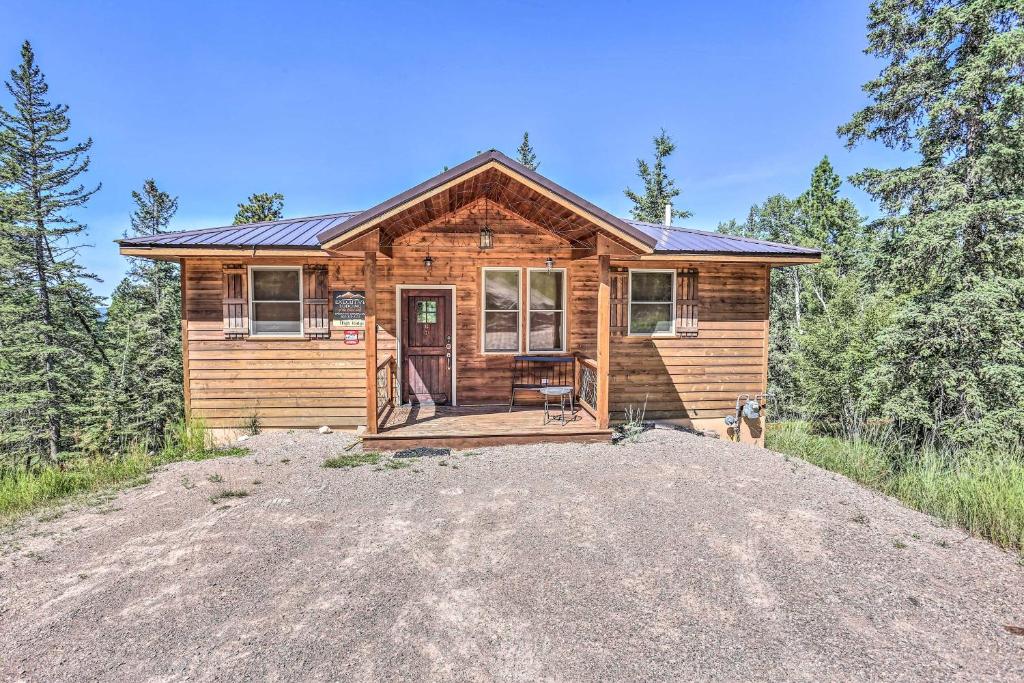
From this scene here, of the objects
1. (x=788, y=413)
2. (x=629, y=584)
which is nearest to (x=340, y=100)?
(x=629, y=584)

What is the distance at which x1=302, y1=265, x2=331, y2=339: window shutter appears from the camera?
7520 millimetres

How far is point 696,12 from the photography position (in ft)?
34.7

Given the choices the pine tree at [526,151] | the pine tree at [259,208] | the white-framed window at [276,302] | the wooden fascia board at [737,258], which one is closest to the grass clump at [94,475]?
the white-framed window at [276,302]

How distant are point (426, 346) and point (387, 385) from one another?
37.2 inches

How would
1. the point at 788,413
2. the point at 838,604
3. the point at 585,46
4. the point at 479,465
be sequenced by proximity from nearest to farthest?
the point at 838,604 < the point at 479,465 < the point at 585,46 < the point at 788,413

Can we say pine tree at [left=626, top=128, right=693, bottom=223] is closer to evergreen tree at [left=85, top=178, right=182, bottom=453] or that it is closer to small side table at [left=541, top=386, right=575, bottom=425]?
small side table at [left=541, top=386, right=575, bottom=425]

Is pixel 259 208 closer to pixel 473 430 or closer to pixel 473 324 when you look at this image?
pixel 473 324

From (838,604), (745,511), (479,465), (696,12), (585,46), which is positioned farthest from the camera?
(585,46)

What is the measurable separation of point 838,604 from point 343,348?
7050 millimetres

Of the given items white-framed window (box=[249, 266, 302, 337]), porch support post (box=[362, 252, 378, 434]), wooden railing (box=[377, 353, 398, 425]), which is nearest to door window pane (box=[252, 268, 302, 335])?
white-framed window (box=[249, 266, 302, 337])

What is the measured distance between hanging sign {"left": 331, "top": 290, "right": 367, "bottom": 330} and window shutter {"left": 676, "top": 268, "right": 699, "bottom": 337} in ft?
18.1

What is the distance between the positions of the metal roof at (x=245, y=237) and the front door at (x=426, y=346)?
189 centimetres

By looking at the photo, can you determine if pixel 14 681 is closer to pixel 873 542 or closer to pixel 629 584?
pixel 629 584

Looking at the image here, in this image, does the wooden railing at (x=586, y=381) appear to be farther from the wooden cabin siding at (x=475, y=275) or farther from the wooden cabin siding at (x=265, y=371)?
the wooden cabin siding at (x=265, y=371)
